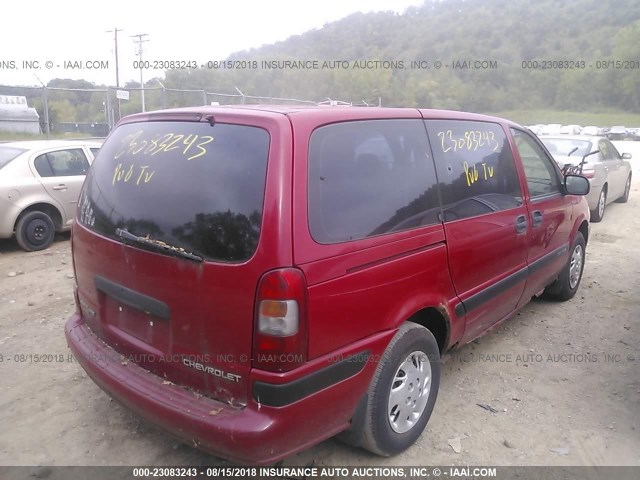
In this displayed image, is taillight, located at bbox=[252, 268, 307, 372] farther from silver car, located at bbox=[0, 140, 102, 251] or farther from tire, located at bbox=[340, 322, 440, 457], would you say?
silver car, located at bbox=[0, 140, 102, 251]

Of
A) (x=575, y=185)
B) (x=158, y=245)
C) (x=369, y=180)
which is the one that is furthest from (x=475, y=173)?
(x=158, y=245)

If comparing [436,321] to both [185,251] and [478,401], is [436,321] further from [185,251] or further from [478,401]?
[185,251]

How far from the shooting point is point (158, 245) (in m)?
2.19

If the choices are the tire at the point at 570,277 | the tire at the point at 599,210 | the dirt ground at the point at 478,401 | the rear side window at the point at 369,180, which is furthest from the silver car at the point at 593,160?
the rear side window at the point at 369,180

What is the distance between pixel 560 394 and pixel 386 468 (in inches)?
57.3

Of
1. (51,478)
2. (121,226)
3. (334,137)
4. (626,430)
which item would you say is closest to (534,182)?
(626,430)

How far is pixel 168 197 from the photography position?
7.30 ft

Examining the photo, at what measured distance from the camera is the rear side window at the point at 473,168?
2883mm

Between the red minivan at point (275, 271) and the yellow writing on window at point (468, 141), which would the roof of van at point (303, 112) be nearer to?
the red minivan at point (275, 271)

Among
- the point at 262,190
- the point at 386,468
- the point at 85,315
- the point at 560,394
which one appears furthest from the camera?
the point at 560,394

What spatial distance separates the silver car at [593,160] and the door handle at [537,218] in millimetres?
4625

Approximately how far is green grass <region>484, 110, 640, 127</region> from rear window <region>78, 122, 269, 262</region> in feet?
190

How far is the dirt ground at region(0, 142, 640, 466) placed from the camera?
268 centimetres

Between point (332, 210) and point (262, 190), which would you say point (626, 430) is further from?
point (262, 190)
